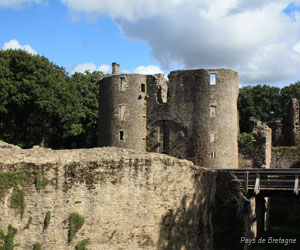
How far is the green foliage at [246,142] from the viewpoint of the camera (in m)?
31.2

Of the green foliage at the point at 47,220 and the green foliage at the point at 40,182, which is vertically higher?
A: the green foliage at the point at 40,182

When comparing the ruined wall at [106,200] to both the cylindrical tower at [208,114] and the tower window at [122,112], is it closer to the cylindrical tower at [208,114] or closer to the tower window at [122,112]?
the cylindrical tower at [208,114]

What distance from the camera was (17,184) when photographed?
12.1m

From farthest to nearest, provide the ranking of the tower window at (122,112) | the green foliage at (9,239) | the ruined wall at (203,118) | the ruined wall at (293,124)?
the ruined wall at (293,124), the tower window at (122,112), the ruined wall at (203,118), the green foliage at (9,239)

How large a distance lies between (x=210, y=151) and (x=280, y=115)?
23.8 m

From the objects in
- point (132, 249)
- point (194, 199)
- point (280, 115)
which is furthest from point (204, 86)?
point (280, 115)

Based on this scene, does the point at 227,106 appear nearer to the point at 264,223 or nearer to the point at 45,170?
the point at 264,223

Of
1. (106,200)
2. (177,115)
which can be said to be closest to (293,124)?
(177,115)

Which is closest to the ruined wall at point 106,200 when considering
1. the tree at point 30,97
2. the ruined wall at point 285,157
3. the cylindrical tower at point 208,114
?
the cylindrical tower at point 208,114

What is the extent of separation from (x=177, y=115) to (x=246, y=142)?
229 inches

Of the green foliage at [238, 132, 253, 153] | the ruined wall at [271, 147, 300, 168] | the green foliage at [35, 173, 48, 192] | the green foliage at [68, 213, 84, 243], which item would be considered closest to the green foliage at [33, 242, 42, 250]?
the green foliage at [68, 213, 84, 243]

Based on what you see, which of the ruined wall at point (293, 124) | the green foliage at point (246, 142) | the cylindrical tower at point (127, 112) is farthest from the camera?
the ruined wall at point (293, 124)

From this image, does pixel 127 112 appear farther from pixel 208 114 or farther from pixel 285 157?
pixel 285 157

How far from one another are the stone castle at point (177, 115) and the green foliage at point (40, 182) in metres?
19.3
